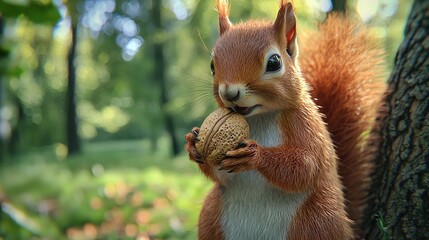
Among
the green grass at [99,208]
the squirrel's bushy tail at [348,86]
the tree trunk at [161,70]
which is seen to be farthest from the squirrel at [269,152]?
the tree trunk at [161,70]

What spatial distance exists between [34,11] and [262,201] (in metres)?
1.78

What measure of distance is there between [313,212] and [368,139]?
1.63ft

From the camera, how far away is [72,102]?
11562 millimetres

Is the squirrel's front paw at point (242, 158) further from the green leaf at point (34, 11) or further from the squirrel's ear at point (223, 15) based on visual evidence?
the green leaf at point (34, 11)

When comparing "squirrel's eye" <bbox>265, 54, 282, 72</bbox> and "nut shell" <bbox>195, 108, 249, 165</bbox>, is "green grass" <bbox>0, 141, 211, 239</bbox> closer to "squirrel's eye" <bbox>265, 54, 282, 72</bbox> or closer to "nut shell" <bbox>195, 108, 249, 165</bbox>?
"nut shell" <bbox>195, 108, 249, 165</bbox>

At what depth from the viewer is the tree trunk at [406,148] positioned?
130 cm

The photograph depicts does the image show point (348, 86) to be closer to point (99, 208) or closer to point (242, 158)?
point (242, 158)

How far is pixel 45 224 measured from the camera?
3.29 meters

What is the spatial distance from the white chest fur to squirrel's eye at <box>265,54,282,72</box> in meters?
0.12

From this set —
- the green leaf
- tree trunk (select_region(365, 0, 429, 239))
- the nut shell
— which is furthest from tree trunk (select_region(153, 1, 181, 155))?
the nut shell

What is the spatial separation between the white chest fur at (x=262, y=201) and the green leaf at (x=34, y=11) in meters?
1.66

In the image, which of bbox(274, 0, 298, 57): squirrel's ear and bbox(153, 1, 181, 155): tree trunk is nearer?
bbox(274, 0, 298, 57): squirrel's ear

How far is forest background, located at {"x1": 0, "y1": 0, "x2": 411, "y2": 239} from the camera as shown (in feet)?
8.75

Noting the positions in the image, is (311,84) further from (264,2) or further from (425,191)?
(264,2)
